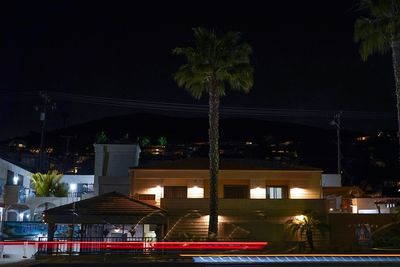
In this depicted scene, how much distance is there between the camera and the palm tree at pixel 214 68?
32.5 m

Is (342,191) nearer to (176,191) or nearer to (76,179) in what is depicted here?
(176,191)

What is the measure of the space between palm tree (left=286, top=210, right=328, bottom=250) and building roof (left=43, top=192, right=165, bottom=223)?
9.21 meters

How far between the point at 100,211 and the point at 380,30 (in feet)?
60.9

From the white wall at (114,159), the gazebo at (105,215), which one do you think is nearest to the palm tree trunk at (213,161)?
the gazebo at (105,215)

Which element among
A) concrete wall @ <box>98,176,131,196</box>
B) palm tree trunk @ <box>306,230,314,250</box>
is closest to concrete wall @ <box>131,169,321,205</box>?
concrete wall @ <box>98,176,131,196</box>

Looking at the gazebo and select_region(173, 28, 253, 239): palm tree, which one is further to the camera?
select_region(173, 28, 253, 239): palm tree

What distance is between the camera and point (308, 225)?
33.0 metres

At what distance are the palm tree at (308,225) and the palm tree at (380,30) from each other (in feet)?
28.9

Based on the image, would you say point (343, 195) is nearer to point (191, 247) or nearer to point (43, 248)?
point (191, 247)

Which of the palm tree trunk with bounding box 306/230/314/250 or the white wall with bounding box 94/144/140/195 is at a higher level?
the white wall with bounding box 94/144/140/195

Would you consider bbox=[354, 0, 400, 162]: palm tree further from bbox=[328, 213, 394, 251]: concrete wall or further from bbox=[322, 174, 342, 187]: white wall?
bbox=[322, 174, 342, 187]: white wall

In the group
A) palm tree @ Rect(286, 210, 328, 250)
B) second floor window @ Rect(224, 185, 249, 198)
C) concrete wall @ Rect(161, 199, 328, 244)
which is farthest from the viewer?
second floor window @ Rect(224, 185, 249, 198)

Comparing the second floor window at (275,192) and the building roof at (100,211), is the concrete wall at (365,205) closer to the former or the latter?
the second floor window at (275,192)

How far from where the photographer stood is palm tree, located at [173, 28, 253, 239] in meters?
32.5
